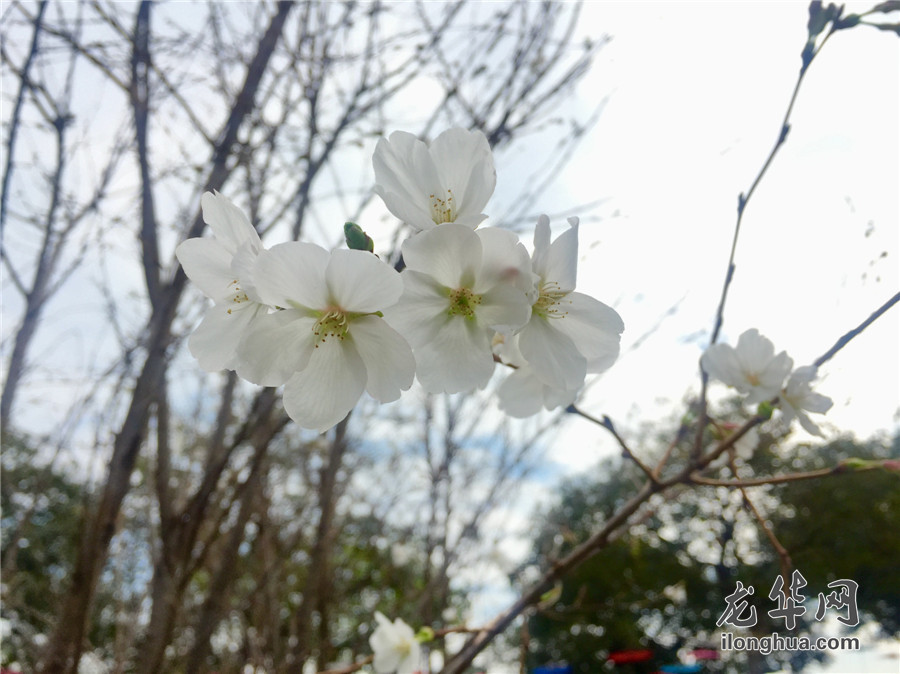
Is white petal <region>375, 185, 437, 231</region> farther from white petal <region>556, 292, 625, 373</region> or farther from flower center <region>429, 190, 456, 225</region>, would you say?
white petal <region>556, 292, 625, 373</region>

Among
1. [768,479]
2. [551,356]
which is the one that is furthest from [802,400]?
[551,356]

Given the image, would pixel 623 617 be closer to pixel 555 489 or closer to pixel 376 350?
pixel 555 489

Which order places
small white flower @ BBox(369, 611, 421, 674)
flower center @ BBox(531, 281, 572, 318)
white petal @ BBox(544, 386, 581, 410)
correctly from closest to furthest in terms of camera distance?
flower center @ BBox(531, 281, 572, 318)
white petal @ BBox(544, 386, 581, 410)
small white flower @ BBox(369, 611, 421, 674)

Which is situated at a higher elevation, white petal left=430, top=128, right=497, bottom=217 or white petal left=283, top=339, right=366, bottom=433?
white petal left=430, top=128, right=497, bottom=217

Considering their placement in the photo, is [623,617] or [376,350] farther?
[623,617]

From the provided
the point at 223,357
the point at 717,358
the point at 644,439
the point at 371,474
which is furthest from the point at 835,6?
the point at 644,439

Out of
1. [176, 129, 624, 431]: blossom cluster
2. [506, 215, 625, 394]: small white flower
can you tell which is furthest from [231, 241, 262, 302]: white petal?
[506, 215, 625, 394]: small white flower
